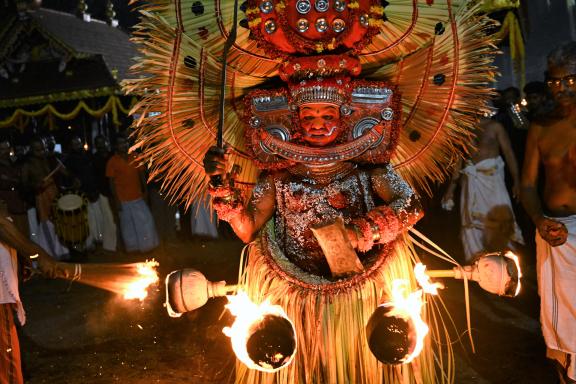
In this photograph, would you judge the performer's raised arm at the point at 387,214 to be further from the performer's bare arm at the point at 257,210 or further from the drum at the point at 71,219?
the drum at the point at 71,219

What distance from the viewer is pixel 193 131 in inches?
122

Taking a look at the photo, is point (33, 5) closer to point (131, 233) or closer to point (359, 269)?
point (131, 233)

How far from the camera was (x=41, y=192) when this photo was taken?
8.50m

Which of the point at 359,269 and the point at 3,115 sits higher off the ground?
the point at 3,115

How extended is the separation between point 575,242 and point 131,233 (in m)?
6.70

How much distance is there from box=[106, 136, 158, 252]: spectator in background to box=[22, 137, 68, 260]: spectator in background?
97cm

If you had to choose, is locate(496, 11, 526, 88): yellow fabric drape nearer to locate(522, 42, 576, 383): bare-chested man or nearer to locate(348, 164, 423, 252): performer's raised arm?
locate(522, 42, 576, 383): bare-chested man

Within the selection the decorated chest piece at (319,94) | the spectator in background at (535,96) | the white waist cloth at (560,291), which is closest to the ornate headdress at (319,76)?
the decorated chest piece at (319,94)

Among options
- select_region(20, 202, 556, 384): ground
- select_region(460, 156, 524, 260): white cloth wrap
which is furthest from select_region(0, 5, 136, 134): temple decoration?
select_region(460, 156, 524, 260): white cloth wrap

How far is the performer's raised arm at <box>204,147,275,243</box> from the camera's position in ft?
8.34

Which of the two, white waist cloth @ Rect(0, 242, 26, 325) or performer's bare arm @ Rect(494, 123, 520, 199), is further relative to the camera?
performer's bare arm @ Rect(494, 123, 520, 199)

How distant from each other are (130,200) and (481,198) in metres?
5.12

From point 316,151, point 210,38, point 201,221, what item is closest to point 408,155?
point 316,151

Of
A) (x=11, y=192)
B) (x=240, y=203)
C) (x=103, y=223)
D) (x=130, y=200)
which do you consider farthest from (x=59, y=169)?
(x=240, y=203)
